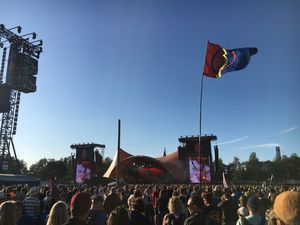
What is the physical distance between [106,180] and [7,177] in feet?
76.8

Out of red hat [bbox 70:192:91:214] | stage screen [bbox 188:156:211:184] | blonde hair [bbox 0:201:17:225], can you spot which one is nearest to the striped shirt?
blonde hair [bbox 0:201:17:225]

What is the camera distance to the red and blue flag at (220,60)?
16.8 m

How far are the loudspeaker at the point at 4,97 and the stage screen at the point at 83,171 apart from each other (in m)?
15.3

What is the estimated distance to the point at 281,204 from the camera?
7.14 ft

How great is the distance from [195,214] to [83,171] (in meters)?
50.9

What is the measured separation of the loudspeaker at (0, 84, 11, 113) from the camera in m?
46.4

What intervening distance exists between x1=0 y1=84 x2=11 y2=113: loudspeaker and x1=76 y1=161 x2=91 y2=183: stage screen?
1532 cm

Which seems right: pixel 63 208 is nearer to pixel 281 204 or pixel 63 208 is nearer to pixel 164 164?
pixel 281 204

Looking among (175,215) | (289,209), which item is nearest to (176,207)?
(175,215)

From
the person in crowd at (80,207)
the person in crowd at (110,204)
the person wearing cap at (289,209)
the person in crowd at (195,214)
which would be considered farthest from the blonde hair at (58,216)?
the person wearing cap at (289,209)

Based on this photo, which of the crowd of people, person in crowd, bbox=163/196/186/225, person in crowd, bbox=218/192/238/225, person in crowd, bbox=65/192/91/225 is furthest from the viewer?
person in crowd, bbox=218/192/238/225

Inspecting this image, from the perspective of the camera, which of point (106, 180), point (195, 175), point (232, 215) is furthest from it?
point (106, 180)

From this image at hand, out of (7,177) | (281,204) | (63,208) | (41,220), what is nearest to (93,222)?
(63,208)

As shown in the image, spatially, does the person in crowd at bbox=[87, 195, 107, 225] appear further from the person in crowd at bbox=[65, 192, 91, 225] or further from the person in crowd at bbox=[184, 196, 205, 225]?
the person in crowd at bbox=[184, 196, 205, 225]
